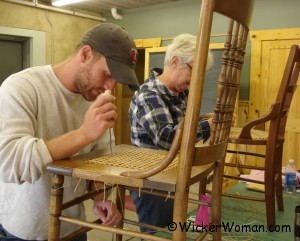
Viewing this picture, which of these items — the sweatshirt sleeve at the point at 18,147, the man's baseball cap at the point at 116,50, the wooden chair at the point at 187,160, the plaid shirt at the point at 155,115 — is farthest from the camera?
the plaid shirt at the point at 155,115

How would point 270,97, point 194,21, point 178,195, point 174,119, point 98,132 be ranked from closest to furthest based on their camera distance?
point 178,195 < point 98,132 < point 174,119 < point 270,97 < point 194,21

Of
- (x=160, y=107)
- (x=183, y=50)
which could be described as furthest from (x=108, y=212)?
(x=183, y=50)

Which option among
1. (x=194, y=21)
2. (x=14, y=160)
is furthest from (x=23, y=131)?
(x=194, y=21)

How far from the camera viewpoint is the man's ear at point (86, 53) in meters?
1.00

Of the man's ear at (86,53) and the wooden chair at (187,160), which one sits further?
the man's ear at (86,53)

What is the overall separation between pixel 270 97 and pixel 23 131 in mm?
3836

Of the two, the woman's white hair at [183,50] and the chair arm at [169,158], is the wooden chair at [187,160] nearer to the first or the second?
the chair arm at [169,158]

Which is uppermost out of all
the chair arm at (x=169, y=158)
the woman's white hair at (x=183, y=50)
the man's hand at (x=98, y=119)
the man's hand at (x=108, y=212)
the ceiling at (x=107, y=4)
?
the ceiling at (x=107, y=4)

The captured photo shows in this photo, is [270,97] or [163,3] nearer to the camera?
[270,97]

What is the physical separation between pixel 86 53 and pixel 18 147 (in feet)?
1.16

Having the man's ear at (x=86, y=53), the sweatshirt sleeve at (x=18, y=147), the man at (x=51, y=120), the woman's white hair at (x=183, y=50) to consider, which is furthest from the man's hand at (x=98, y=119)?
the woman's white hair at (x=183, y=50)

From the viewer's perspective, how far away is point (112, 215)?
3.74 feet

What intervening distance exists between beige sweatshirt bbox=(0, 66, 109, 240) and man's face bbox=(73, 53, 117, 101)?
0.08 metres

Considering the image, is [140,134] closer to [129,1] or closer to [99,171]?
[99,171]
